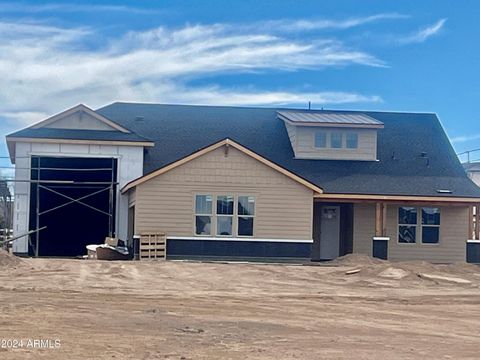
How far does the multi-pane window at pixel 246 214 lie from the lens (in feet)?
96.7

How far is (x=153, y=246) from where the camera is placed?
94.4 feet

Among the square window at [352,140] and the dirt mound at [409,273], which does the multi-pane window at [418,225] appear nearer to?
the dirt mound at [409,273]

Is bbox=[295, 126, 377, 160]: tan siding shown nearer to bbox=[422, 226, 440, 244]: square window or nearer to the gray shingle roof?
the gray shingle roof

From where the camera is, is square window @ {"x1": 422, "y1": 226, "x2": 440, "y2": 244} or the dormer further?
the dormer

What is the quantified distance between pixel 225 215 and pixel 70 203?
7.01m

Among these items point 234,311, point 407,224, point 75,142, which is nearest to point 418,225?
point 407,224

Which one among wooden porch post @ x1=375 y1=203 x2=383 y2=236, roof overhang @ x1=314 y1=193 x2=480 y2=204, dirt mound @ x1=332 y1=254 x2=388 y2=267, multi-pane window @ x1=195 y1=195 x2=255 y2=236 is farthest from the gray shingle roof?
multi-pane window @ x1=195 y1=195 x2=255 y2=236

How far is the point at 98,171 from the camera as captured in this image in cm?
3388

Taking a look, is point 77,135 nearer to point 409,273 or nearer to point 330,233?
point 330,233

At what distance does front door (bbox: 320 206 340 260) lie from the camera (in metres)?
32.9

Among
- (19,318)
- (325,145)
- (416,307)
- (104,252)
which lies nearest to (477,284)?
(416,307)

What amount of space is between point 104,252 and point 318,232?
8798mm

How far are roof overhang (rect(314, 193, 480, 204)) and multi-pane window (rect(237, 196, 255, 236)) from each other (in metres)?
2.61

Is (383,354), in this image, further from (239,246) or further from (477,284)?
(239,246)
